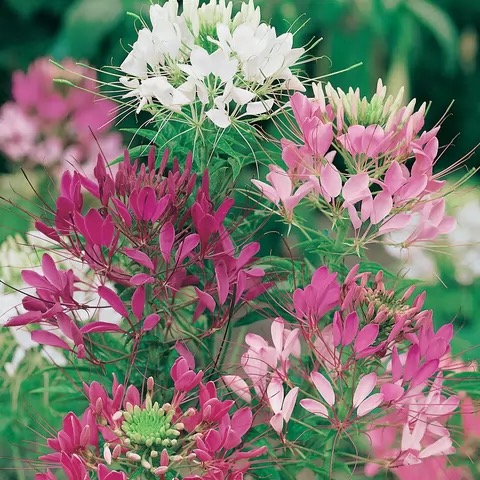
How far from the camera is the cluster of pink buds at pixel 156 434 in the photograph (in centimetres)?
66

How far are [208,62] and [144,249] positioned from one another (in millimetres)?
141

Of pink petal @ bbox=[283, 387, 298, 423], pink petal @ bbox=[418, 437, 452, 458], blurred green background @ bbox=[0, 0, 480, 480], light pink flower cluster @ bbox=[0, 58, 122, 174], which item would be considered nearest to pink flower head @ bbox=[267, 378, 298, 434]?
pink petal @ bbox=[283, 387, 298, 423]

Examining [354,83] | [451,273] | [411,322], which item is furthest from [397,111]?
[354,83]

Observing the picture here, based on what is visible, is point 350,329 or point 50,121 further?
point 50,121

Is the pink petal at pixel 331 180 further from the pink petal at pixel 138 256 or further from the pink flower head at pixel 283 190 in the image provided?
the pink petal at pixel 138 256

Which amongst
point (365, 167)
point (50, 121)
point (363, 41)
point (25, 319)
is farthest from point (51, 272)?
point (363, 41)

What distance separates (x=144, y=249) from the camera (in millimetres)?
725

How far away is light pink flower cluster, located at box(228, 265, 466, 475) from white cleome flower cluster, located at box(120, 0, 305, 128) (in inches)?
5.9

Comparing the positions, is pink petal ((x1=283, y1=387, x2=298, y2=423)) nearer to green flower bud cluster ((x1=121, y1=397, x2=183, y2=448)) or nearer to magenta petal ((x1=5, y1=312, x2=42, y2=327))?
green flower bud cluster ((x1=121, y1=397, x2=183, y2=448))

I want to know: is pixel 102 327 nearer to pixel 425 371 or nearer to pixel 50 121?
pixel 425 371

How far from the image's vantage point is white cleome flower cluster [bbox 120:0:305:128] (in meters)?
0.73

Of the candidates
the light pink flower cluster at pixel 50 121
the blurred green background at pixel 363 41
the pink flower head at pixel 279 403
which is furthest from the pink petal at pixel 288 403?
the blurred green background at pixel 363 41

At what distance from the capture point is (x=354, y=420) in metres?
0.73

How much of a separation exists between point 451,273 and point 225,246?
168cm
